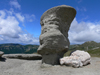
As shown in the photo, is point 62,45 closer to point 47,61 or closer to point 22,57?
point 47,61

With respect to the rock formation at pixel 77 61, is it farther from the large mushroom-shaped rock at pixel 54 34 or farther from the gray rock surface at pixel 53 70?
the large mushroom-shaped rock at pixel 54 34

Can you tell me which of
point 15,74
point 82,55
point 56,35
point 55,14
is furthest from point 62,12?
point 15,74

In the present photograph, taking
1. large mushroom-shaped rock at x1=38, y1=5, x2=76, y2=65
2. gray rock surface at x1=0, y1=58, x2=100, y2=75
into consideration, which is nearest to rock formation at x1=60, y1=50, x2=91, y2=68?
gray rock surface at x1=0, y1=58, x2=100, y2=75

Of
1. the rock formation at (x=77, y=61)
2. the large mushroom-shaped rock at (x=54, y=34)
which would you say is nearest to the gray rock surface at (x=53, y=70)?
the rock formation at (x=77, y=61)

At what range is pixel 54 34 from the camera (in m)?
7.88

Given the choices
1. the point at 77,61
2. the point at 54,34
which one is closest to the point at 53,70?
the point at 77,61

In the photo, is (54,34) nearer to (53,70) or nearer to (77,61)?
(77,61)

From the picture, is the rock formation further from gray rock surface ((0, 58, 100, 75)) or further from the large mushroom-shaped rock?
the large mushroom-shaped rock

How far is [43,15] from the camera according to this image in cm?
969

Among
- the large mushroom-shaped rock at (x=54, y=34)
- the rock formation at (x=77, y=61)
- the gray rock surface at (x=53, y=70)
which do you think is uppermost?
the large mushroom-shaped rock at (x=54, y=34)

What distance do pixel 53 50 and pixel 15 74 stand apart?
13.3ft

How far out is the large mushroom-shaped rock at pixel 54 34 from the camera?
7.94 metres

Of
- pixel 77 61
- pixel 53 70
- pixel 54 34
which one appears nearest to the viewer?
pixel 53 70

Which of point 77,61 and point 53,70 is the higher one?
point 77,61
